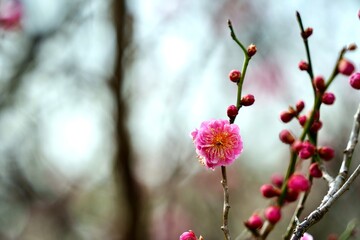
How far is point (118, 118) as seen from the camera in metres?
4.18

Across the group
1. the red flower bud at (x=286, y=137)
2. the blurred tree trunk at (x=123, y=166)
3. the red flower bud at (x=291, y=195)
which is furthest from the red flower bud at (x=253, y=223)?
the blurred tree trunk at (x=123, y=166)

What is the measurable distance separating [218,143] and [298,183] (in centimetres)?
21

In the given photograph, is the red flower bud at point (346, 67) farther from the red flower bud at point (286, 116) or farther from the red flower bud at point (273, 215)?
the red flower bud at point (273, 215)

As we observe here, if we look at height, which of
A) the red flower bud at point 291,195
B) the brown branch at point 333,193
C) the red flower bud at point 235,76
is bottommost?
the brown branch at point 333,193

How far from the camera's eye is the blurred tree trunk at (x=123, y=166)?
4.11 metres

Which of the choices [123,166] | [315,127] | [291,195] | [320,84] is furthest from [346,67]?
[123,166]

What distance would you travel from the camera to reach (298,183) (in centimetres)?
107

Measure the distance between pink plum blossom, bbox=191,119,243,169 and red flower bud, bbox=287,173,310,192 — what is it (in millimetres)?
165

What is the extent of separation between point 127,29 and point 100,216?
3635 millimetres

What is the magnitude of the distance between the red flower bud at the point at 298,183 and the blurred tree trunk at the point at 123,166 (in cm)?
310

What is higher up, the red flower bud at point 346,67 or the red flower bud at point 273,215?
the red flower bud at point 346,67

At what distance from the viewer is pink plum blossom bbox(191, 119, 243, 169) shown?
121 centimetres

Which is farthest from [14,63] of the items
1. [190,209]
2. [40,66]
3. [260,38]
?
[190,209]

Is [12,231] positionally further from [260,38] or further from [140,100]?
[260,38]
